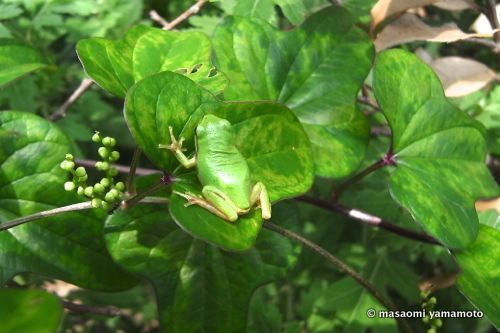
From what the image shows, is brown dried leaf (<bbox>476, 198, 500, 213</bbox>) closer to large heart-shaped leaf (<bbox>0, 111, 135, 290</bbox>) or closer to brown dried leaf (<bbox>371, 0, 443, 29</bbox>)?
brown dried leaf (<bbox>371, 0, 443, 29</bbox>)

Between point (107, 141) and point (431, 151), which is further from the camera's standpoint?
point (431, 151)

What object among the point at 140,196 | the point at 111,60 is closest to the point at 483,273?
the point at 140,196

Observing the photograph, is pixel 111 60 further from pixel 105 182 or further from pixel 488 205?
pixel 488 205

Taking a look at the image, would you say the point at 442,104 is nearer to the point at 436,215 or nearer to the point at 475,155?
the point at 475,155

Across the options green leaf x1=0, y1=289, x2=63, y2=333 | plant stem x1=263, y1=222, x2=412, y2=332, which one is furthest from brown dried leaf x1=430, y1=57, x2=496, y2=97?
green leaf x1=0, y1=289, x2=63, y2=333

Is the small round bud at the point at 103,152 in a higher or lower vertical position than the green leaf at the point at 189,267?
higher

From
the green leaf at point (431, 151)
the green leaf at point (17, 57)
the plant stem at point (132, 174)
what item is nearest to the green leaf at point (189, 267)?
the plant stem at point (132, 174)

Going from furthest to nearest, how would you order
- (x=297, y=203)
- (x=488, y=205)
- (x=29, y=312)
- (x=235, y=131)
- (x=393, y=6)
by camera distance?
(x=297, y=203)
(x=488, y=205)
(x=393, y=6)
(x=235, y=131)
(x=29, y=312)

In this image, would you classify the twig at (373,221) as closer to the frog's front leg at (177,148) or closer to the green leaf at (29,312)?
the frog's front leg at (177,148)
